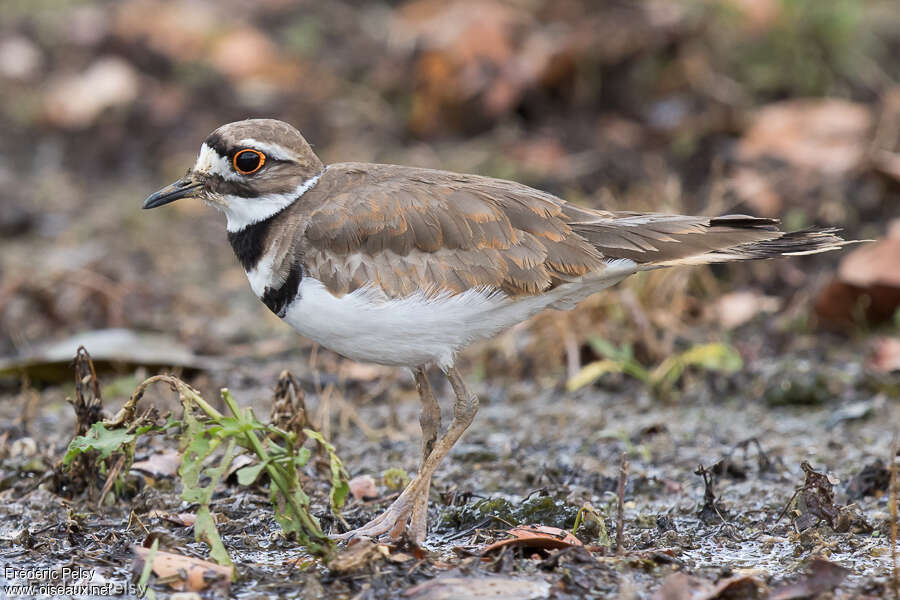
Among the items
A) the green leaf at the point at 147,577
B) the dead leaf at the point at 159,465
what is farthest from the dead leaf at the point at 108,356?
the green leaf at the point at 147,577

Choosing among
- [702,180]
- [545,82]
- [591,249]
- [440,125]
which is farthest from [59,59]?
[591,249]

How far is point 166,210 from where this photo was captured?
891cm

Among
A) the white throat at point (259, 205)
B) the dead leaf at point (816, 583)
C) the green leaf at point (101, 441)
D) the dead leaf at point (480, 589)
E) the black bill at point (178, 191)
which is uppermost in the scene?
the black bill at point (178, 191)

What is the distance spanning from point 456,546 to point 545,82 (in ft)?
18.0

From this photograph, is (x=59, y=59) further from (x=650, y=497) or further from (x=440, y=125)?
(x=650, y=497)

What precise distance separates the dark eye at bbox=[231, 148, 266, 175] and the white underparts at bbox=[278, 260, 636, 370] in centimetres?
41

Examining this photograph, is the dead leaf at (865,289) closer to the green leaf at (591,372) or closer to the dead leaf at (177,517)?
the green leaf at (591,372)

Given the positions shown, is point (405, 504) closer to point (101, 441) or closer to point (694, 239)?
point (101, 441)

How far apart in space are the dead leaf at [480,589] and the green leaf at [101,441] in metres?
1.04

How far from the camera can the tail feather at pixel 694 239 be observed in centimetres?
432

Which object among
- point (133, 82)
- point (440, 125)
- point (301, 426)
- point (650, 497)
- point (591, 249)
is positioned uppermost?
point (133, 82)

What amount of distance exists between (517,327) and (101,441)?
3.22 meters

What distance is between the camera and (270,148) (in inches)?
177

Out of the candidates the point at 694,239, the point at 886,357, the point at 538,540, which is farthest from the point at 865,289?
the point at 538,540
